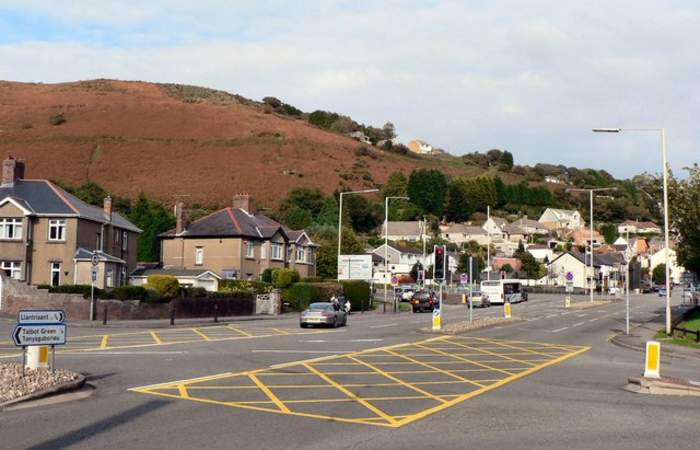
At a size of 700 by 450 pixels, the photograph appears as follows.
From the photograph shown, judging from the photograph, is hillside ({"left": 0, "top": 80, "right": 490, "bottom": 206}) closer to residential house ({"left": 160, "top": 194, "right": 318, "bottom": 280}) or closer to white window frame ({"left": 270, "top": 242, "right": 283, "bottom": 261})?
residential house ({"left": 160, "top": 194, "right": 318, "bottom": 280})

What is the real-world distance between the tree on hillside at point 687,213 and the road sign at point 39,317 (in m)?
30.8

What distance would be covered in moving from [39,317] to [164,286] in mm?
29258

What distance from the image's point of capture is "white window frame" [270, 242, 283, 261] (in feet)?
228

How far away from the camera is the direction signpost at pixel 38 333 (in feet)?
52.6

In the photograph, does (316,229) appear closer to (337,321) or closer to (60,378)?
(337,321)

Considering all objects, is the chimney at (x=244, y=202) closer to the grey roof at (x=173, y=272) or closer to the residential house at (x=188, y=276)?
the grey roof at (x=173, y=272)

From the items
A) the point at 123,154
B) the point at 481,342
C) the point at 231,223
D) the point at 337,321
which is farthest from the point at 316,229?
the point at 481,342

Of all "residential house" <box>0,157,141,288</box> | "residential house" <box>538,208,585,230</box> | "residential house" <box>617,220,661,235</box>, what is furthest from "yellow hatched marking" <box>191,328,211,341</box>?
"residential house" <box>538,208,585,230</box>

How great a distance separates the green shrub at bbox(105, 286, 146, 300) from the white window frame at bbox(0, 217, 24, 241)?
38.4ft

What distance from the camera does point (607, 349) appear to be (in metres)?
29.8

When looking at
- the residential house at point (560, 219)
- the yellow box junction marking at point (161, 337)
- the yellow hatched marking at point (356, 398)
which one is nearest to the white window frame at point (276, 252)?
the yellow box junction marking at point (161, 337)

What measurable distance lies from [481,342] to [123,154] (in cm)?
11245

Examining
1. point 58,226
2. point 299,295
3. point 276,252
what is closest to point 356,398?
point 58,226

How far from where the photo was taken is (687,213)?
38.8 metres
